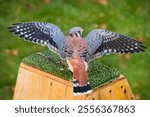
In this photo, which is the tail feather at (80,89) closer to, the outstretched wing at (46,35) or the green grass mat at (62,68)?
the green grass mat at (62,68)

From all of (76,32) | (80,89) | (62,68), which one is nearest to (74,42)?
(76,32)

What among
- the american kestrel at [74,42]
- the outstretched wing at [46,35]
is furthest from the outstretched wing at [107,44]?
the outstretched wing at [46,35]

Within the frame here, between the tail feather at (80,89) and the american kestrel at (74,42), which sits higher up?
the american kestrel at (74,42)

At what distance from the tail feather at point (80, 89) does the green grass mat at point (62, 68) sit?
1.7 inches

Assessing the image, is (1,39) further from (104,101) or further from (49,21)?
(104,101)

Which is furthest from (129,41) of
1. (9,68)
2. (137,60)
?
(9,68)

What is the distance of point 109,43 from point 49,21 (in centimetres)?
47

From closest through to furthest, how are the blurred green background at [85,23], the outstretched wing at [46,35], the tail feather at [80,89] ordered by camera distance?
the tail feather at [80,89]
the outstretched wing at [46,35]
the blurred green background at [85,23]

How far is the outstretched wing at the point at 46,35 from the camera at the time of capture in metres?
4.09

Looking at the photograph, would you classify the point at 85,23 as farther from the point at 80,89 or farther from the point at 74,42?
the point at 80,89

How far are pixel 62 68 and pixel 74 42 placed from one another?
21cm

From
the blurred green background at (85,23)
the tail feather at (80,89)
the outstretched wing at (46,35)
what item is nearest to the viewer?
the tail feather at (80,89)

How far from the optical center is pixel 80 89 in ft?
13.1

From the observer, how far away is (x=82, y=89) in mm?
3996
